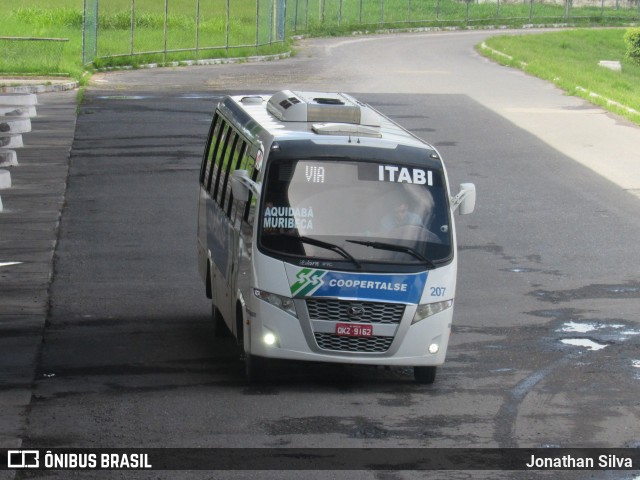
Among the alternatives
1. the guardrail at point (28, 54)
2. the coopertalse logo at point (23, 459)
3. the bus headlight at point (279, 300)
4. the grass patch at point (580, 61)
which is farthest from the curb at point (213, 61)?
the coopertalse logo at point (23, 459)

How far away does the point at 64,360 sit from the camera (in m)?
12.9

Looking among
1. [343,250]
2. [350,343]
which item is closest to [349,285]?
[343,250]

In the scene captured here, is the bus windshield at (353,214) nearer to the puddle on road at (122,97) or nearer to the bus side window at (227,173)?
the bus side window at (227,173)

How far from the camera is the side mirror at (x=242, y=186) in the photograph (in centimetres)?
1223

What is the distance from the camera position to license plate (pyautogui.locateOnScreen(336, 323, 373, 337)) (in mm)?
11727

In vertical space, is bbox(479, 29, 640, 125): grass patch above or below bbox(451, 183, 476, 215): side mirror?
below

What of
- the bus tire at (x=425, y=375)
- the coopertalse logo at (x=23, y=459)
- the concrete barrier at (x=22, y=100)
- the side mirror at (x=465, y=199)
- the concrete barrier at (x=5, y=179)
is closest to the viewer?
the coopertalse logo at (x=23, y=459)

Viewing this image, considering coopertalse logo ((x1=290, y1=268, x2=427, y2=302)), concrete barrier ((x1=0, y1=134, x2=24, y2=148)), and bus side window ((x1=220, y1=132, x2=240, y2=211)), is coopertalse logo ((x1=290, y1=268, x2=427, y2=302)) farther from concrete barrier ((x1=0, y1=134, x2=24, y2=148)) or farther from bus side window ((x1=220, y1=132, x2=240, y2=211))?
concrete barrier ((x1=0, y1=134, x2=24, y2=148))

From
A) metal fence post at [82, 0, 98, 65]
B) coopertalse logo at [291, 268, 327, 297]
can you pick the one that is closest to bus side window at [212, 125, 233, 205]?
coopertalse logo at [291, 268, 327, 297]

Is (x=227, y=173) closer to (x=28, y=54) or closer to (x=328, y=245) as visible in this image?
(x=328, y=245)

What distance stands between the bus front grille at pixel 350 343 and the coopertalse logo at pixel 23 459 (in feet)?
9.45

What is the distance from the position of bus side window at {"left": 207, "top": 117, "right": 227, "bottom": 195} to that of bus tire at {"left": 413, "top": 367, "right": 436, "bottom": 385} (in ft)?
A: 12.0

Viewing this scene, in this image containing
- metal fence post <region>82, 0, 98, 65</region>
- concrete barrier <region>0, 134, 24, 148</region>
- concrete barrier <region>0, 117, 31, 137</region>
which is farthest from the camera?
metal fence post <region>82, 0, 98, 65</region>

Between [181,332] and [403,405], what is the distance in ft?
11.4
